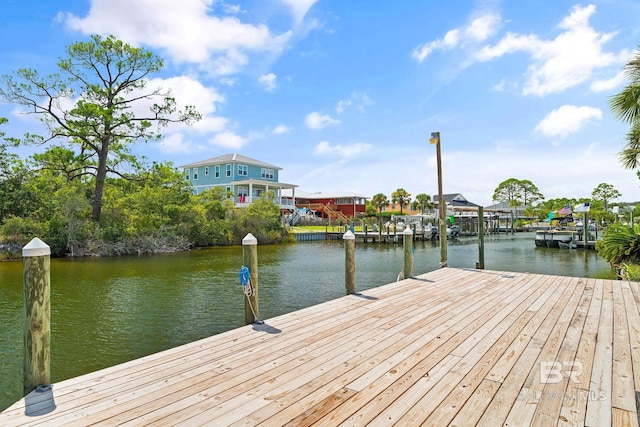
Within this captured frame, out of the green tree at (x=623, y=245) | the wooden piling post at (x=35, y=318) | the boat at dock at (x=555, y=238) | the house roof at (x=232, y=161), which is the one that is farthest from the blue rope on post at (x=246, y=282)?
the house roof at (x=232, y=161)

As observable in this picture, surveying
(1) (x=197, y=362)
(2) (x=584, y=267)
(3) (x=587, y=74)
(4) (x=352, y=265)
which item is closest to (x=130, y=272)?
(4) (x=352, y=265)

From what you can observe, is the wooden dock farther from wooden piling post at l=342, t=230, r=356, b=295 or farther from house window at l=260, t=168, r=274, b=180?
house window at l=260, t=168, r=274, b=180

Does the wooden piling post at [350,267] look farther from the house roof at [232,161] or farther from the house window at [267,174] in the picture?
the house window at [267,174]

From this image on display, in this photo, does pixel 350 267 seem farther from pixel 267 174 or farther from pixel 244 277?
pixel 267 174

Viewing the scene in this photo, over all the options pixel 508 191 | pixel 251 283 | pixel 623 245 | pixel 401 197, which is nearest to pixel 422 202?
pixel 401 197

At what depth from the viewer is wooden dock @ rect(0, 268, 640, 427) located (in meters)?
2.42

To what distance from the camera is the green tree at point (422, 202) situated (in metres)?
60.0

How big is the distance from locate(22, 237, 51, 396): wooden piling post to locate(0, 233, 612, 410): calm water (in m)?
2.63

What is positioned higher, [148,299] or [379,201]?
[379,201]

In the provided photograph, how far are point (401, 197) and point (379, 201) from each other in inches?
149

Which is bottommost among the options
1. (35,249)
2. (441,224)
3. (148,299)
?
(148,299)

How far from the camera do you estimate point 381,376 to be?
119 inches

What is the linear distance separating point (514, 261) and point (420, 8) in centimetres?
1582

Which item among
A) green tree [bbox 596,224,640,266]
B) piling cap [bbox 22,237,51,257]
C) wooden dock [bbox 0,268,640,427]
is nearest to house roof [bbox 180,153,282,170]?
green tree [bbox 596,224,640,266]
